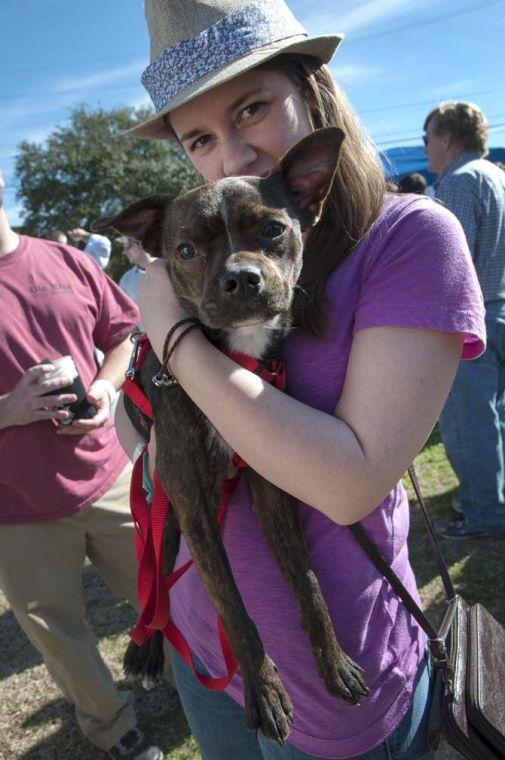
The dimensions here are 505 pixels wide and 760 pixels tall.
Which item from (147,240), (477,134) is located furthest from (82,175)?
(147,240)

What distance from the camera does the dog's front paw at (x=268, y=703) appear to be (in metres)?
1.41

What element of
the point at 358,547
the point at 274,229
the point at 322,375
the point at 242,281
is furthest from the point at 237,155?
the point at 358,547

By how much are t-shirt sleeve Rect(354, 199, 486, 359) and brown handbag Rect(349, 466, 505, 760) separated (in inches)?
19.3

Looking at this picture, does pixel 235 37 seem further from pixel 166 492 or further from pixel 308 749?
pixel 308 749

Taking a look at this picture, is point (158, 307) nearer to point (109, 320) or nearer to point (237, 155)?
point (237, 155)

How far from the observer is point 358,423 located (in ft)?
4.25

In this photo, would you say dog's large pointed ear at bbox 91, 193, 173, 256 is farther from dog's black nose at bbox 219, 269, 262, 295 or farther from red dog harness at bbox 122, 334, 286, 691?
dog's black nose at bbox 219, 269, 262, 295

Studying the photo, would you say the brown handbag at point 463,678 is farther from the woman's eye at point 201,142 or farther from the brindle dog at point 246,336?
the woman's eye at point 201,142

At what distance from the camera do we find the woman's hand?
1.56 m

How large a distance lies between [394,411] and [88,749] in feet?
10.9

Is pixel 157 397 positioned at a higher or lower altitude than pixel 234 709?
higher

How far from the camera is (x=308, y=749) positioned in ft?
4.71

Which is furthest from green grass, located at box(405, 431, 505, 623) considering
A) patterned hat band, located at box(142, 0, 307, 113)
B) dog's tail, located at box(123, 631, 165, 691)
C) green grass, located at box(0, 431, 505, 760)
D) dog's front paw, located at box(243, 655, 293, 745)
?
patterned hat band, located at box(142, 0, 307, 113)

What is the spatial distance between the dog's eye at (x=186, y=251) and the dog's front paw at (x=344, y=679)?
1129 millimetres
